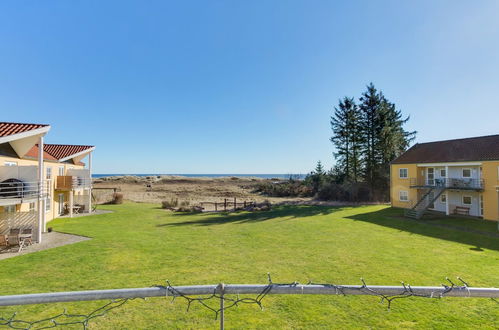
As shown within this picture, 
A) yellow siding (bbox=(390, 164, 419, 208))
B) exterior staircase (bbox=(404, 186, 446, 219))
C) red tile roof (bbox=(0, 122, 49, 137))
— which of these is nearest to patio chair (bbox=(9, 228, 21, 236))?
red tile roof (bbox=(0, 122, 49, 137))

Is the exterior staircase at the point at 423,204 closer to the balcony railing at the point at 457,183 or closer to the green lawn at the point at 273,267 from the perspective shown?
the balcony railing at the point at 457,183

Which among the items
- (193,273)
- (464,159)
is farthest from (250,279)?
(464,159)

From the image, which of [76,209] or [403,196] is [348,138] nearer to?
[403,196]

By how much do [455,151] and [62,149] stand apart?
39343mm

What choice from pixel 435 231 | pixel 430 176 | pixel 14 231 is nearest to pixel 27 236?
pixel 14 231

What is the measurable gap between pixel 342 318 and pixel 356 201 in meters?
31.2

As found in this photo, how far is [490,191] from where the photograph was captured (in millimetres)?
19594

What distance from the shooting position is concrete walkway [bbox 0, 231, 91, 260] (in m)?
11.8

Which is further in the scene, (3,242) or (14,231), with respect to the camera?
(14,231)

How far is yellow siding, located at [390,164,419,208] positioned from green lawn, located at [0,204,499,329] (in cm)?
967

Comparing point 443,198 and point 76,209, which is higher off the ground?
point 443,198

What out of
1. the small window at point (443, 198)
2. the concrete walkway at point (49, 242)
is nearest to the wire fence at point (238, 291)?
the concrete walkway at point (49, 242)

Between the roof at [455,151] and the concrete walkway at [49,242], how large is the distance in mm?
30109

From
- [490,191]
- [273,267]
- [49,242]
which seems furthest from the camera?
[490,191]
